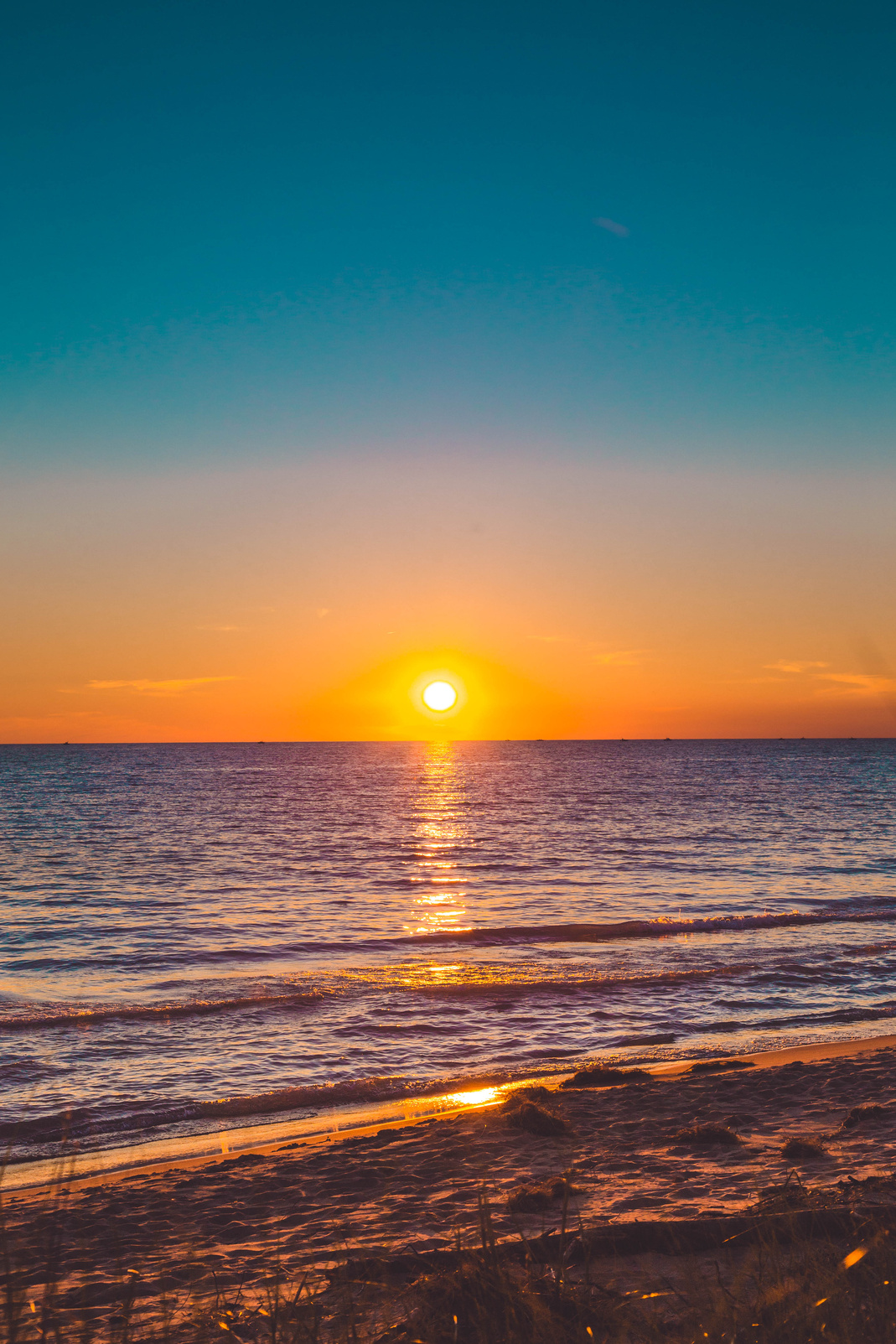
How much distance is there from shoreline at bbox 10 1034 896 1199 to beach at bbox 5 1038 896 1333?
125mm

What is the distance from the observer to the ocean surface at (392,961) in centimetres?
1068

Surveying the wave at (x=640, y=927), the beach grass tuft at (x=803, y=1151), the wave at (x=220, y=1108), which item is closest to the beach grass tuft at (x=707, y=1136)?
the beach grass tuft at (x=803, y=1151)

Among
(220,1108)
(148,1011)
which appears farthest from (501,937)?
(220,1108)

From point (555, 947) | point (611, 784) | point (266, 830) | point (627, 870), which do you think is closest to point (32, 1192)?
point (555, 947)

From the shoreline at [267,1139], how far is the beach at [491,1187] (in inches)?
4.9

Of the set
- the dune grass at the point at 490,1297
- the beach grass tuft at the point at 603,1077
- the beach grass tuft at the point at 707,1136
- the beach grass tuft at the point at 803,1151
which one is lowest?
the beach grass tuft at the point at 603,1077

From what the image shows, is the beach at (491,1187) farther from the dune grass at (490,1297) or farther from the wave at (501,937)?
the wave at (501,937)

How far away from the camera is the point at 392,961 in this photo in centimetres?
1683

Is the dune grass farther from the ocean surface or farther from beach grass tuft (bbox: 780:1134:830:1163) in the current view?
the ocean surface

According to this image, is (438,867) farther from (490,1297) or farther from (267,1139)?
(490,1297)

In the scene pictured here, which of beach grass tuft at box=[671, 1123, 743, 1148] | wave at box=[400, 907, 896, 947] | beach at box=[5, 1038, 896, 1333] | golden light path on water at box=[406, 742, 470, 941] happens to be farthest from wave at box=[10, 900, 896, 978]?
beach grass tuft at box=[671, 1123, 743, 1148]

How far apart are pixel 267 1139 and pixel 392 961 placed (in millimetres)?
8079

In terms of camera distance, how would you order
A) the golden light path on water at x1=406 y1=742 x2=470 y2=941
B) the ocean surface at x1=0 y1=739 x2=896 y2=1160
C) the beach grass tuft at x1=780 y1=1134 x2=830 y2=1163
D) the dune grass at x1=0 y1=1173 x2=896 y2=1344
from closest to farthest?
the dune grass at x1=0 y1=1173 x2=896 y2=1344, the beach grass tuft at x1=780 y1=1134 x2=830 y2=1163, the ocean surface at x1=0 y1=739 x2=896 y2=1160, the golden light path on water at x1=406 y1=742 x2=470 y2=941

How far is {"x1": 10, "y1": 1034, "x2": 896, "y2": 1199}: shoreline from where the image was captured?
7895 mm
